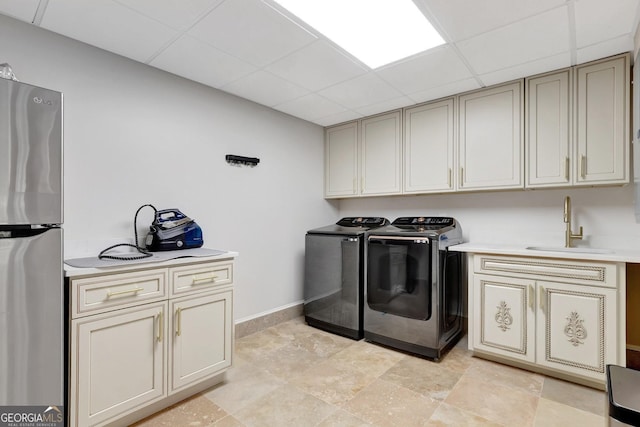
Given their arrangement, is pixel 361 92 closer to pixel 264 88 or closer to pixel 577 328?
pixel 264 88

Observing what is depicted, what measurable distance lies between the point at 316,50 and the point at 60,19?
59.2 inches

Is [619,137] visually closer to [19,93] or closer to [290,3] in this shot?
[290,3]

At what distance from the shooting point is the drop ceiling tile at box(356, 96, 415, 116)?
3.00m

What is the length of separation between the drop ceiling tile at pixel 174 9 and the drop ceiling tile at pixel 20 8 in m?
0.50

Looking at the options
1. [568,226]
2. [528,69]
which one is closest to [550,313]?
[568,226]

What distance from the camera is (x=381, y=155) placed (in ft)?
11.1

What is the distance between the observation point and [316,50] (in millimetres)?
2100

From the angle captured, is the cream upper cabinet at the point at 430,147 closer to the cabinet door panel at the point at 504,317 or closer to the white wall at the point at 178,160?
the cabinet door panel at the point at 504,317

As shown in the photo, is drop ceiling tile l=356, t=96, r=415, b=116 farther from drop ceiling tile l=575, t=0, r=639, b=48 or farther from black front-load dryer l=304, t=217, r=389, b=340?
drop ceiling tile l=575, t=0, r=639, b=48

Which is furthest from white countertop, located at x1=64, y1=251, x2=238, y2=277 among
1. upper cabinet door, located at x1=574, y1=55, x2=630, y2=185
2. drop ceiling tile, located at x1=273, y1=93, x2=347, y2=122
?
upper cabinet door, located at x1=574, y1=55, x2=630, y2=185

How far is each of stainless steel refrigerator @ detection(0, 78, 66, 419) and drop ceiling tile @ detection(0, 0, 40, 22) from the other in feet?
2.42

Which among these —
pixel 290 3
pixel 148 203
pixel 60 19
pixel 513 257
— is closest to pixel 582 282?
pixel 513 257

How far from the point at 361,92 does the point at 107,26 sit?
1.90 m

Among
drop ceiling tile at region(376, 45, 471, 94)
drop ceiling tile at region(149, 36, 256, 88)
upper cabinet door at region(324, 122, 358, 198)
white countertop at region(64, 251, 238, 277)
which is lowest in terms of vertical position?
white countertop at region(64, 251, 238, 277)
